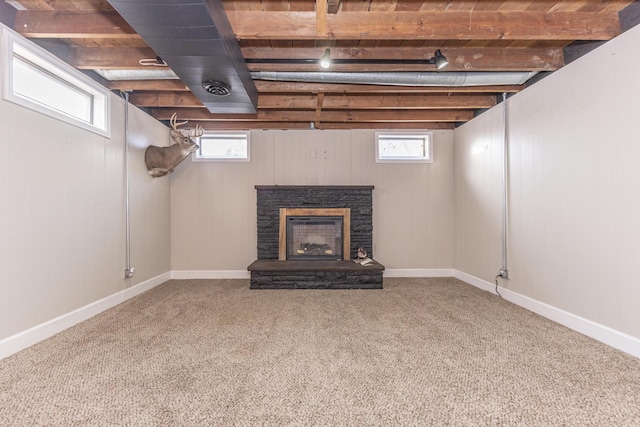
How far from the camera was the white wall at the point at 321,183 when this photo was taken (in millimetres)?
4613

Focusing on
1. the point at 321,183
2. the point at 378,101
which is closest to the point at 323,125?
the point at 321,183

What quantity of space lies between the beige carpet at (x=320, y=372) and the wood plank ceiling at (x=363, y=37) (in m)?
2.49

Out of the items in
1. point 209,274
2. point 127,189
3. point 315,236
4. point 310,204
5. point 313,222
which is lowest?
point 209,274

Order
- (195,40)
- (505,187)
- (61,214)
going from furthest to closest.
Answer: (505,187), (61,214), (195,40)

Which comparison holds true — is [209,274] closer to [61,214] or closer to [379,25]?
[61,214]

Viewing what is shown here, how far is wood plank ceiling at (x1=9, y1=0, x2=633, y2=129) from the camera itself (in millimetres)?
2180

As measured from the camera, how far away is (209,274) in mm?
4598

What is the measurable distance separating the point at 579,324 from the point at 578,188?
122 centimetres

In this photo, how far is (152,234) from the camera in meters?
4.06

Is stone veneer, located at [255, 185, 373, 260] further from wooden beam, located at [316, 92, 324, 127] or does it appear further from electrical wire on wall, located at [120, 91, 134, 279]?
electrical wire on wall, located at [120, 91, 134, 279]

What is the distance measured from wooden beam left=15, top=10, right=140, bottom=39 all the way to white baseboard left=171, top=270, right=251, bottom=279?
10.9 feet

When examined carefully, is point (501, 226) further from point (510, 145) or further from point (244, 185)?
point (244, 185)

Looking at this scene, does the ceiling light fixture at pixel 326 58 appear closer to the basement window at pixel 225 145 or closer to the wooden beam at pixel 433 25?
the wooden beam at pixel 433 25

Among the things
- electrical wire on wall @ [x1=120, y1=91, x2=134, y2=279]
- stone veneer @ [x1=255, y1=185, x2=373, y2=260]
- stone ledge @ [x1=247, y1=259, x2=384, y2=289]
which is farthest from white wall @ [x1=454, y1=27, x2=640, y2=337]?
electrical wire on wall @ [x1=120, y1=91, x2=134, y2=279]
